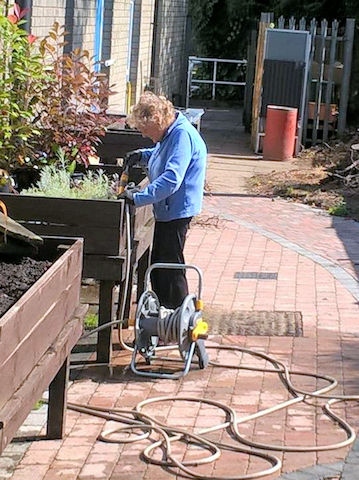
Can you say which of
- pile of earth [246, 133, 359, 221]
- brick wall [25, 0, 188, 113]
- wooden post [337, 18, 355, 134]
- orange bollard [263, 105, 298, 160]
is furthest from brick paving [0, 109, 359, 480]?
wooden post [337, 18, 355, 134]

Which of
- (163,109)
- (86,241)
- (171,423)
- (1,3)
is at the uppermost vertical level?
(1,3)

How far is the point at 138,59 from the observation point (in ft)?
61.9

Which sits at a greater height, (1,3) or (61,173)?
(1,3)

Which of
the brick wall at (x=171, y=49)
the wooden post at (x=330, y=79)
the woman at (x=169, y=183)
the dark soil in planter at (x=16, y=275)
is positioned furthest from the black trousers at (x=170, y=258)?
the brick wall at (x=171, y=49)

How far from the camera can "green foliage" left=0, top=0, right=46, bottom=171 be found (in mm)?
6750

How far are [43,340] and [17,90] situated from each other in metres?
2.95

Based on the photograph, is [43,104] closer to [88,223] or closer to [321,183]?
[88,223]

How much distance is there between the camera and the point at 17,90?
722cm

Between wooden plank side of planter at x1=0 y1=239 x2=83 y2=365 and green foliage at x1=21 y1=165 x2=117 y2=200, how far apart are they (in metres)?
1.50

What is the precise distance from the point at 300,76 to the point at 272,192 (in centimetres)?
445

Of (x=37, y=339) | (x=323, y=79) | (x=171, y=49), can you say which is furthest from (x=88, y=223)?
(x=171, y=49)

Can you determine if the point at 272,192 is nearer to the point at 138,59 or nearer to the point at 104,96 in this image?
the point at 138,59

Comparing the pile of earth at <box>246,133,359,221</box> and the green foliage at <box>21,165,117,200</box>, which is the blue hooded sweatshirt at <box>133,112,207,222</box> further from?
the pile of earth at <box>246,133,359,221</box>

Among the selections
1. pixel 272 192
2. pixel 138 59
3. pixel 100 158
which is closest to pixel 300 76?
pixel 138 59
